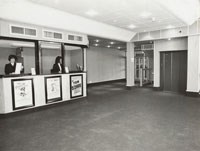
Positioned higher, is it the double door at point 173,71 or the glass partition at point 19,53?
the glass partition at point 19,53

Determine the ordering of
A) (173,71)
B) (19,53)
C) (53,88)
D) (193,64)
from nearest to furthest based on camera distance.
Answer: (53,88), (193,64), (173,71), (19,53)

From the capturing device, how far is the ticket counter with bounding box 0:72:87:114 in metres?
4.82

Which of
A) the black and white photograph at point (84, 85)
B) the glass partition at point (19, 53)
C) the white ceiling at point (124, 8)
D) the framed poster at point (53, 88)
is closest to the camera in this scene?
the black and white photograph at point (84, 85)

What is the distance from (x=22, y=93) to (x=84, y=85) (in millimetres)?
2890

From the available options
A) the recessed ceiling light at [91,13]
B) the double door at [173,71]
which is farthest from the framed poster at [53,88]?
the double door at [173,71]

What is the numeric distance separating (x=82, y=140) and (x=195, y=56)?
6.53 meters

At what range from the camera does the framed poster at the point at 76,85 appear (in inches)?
266

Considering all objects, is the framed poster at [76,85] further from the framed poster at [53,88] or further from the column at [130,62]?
the column at [130,62]

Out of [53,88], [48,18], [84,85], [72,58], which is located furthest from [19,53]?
[48,18]

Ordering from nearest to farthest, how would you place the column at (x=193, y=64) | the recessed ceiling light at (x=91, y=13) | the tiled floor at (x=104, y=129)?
the tiled floor at (x=104, y=129) < the recessed ceiling light at (x=91, y=13) < the column at (x=193, y=64)

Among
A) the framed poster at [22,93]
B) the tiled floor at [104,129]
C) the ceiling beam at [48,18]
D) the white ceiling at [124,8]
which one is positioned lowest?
the tiled floor at [104,129]

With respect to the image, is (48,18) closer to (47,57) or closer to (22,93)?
(22,93)

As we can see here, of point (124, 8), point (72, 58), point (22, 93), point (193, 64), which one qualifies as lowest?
point (22, 93)

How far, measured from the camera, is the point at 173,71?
334 inches
